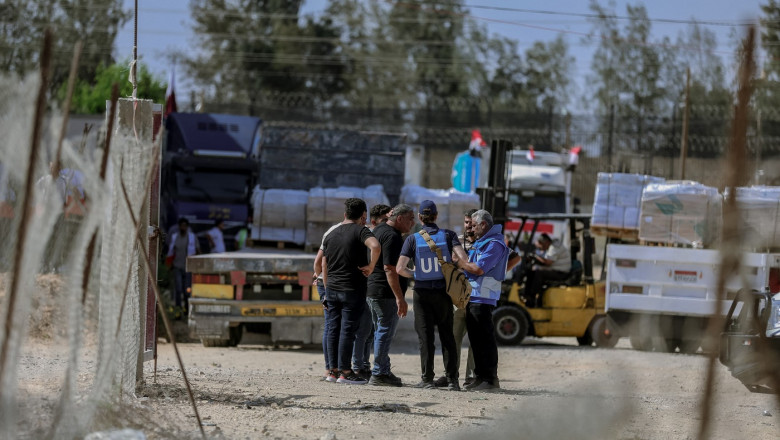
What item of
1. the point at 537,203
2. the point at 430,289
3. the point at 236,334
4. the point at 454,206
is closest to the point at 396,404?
the point at 430,289

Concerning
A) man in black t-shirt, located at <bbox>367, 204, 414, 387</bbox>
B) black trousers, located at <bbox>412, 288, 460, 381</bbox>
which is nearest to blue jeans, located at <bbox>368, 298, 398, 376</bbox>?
man in black t-shirt, located at <bbox>367, 204, 414, 387</bbox>

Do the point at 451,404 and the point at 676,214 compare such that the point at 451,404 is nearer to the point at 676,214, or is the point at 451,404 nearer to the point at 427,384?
the point at 427,384

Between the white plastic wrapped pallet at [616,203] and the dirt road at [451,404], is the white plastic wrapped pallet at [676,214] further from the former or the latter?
the dirt road at [451,404]

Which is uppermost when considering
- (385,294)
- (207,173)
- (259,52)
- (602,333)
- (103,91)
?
(259,52)

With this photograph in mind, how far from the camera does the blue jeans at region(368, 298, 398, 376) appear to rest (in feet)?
34.5

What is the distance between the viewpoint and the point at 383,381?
34.5 ft

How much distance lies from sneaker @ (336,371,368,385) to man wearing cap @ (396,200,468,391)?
55 centimetres

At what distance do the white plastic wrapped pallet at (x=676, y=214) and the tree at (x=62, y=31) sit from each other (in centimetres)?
1583

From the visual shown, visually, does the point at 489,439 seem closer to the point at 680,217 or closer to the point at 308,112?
the point at 680,217

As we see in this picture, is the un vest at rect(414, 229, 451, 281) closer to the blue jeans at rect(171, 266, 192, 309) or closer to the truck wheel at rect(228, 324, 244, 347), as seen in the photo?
the truck wheel at rect(228, 324, 244, 347)

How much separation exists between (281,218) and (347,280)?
7.91 m

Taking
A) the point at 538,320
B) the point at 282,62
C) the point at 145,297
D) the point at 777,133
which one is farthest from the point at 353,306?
the point at 282,62

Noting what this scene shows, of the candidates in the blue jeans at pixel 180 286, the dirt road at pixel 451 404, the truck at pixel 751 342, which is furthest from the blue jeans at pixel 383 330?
the blue jeans at pixel 180 286

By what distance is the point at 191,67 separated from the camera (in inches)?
2099
